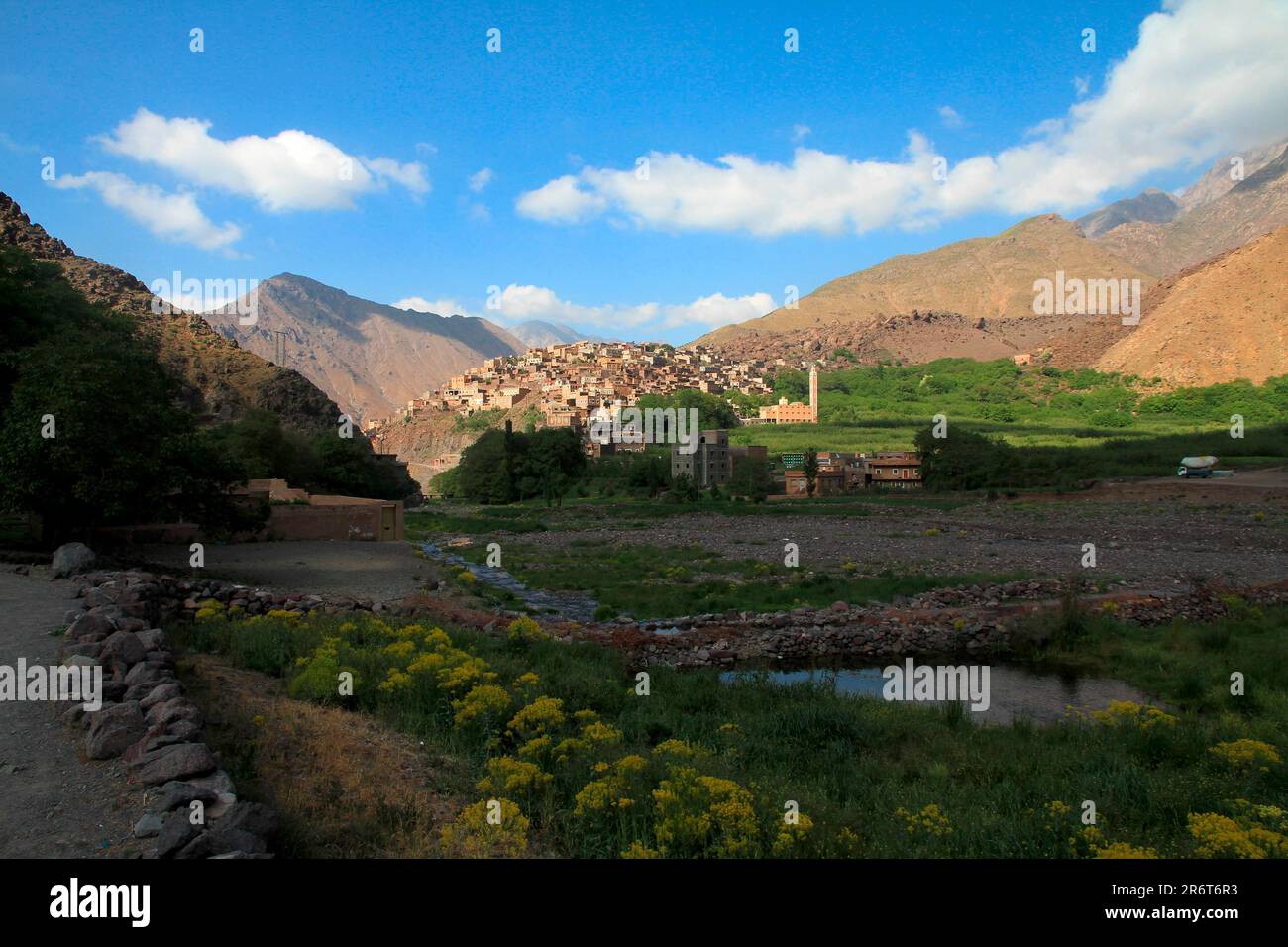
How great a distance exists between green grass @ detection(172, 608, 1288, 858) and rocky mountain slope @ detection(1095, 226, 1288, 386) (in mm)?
111566

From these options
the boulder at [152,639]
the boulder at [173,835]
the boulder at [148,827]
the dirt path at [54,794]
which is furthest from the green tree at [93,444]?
the boulder at [173,835]

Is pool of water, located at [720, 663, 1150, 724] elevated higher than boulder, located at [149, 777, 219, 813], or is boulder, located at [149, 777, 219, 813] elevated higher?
boulder, located at [149, 777, 219, 813]

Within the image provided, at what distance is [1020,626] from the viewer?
15.4 meters

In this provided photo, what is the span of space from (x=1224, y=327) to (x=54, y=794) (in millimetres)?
132815

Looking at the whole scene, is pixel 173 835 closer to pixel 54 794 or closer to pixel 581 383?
pixel 54 794

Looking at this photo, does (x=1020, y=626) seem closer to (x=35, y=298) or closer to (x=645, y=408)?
(x=35, y=298)

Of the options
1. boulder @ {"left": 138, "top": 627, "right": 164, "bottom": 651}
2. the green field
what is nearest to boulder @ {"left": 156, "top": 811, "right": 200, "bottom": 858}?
boulder @ {"left": 138, "top": 627, "right": 164, "bottom": 651}

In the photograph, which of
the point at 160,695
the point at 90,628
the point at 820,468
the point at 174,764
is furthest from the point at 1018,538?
the point at 820,468

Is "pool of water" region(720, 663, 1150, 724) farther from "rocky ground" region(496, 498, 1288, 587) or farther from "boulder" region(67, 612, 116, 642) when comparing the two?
"rocky ground" region(496, 498, 1288, 587)

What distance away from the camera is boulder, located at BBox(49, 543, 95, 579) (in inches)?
489

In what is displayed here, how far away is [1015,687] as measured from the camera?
1270 centimetres

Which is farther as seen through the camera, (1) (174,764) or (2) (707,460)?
(2) (707,460)

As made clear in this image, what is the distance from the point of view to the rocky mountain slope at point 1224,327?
101 m
